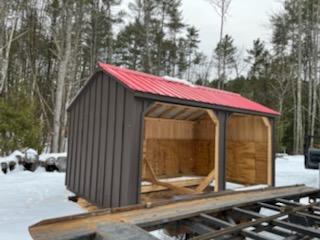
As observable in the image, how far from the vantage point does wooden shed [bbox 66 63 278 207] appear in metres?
4.21

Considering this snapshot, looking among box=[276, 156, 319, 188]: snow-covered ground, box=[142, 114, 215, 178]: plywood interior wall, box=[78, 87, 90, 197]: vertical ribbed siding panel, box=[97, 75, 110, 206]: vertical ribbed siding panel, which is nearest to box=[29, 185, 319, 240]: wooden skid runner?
box=[97, 75, 110, 206]: vertical ribbed siding panel

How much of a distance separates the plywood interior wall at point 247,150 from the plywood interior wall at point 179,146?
56 centimetres

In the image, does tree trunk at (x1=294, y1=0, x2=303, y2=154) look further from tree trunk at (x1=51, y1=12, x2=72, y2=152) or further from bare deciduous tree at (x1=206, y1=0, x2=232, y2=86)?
tree trunk at (x1=51, y1=12, x2=72, y2=152)

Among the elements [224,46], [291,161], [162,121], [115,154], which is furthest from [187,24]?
[115,154]

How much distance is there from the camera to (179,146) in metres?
8.04

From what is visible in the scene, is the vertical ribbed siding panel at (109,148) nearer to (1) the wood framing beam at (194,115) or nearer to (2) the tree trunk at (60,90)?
(1) the wood framing beam at (194,115)

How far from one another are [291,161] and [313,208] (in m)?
9.85

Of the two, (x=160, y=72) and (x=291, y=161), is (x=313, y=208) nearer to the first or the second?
(x=291, y=161)

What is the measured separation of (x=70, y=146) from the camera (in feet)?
20.0

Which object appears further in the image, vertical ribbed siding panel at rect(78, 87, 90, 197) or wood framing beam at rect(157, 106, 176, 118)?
wood framing beam at rect(157, 106, 176, 118)

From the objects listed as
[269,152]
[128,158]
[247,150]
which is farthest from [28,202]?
[269,152]

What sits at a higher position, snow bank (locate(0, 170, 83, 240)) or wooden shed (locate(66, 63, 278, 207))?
wooden shed (locate(66, 63, 278, 207))

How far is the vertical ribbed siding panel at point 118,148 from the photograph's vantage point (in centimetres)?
428

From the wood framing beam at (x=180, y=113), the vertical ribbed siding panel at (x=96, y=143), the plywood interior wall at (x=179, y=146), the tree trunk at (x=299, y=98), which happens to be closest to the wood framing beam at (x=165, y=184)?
the plywood interior wall at (x=179, y=146)
